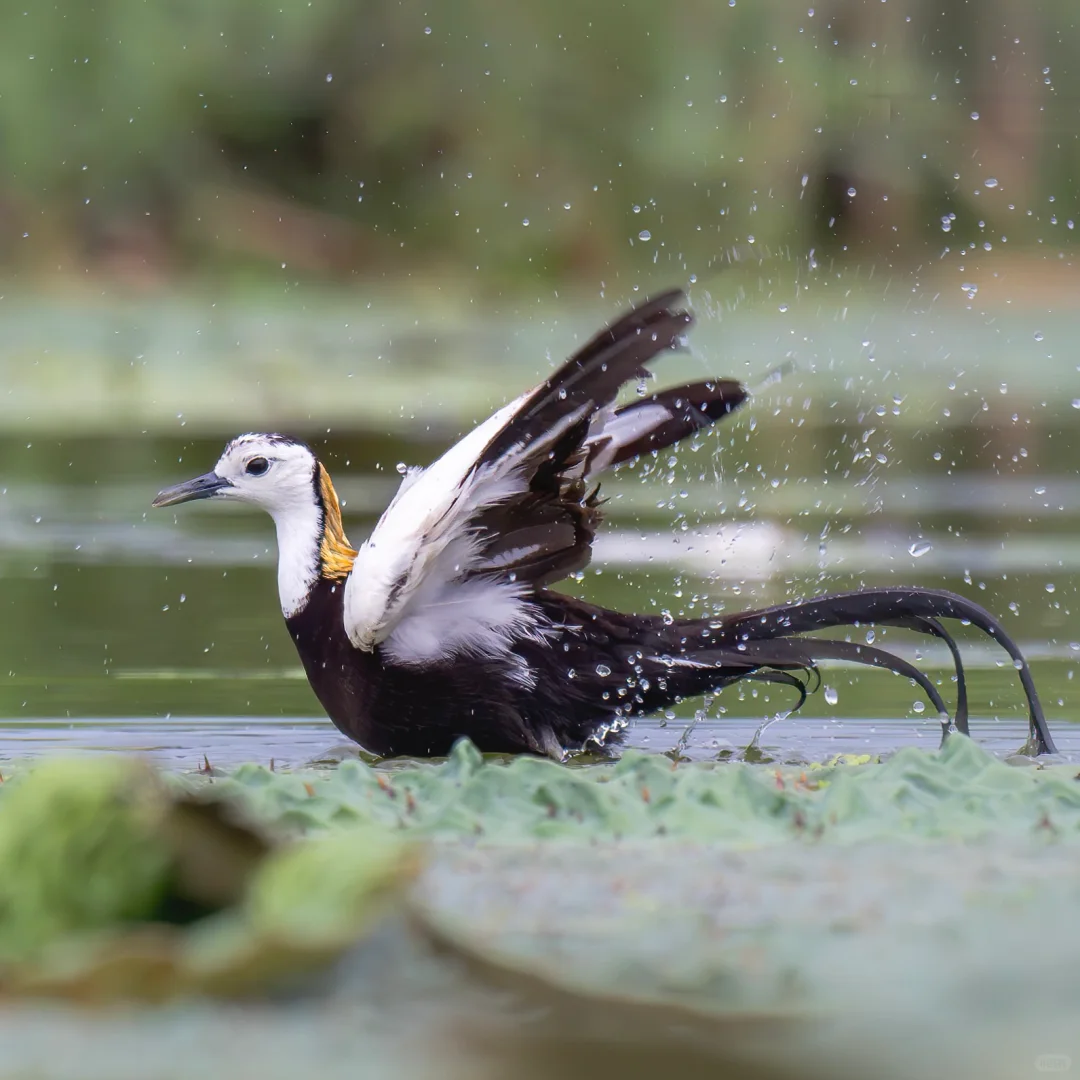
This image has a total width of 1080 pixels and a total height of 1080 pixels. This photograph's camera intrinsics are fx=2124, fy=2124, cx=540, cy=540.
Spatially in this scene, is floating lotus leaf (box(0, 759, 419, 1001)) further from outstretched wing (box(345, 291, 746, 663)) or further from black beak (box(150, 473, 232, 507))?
black beak (box(150, 473, 232, 507))

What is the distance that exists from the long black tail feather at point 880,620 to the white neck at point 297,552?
3.44 feet

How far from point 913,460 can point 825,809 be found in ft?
29.1

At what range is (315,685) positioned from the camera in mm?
5141

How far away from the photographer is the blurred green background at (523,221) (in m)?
14.5

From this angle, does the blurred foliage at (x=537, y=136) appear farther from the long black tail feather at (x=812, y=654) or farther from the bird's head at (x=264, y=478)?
the long black tail feather at (x=812, y=654)

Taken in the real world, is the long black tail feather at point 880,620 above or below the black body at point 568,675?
above

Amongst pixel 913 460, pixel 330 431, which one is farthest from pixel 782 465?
pixel 330 431

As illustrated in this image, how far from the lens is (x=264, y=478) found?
564 centimetres

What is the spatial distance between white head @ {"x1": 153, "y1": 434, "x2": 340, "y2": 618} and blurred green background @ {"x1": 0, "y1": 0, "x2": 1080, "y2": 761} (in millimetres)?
5973

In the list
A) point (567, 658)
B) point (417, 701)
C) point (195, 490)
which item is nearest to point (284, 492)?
point (195, 490)

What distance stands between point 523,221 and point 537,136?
32.9 inches

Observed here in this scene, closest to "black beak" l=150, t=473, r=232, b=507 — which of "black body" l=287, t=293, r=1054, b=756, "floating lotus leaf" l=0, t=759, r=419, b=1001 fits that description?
"black body" l=287, t=293, r=1054, b=756

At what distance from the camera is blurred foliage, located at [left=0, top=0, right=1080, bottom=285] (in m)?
18.8

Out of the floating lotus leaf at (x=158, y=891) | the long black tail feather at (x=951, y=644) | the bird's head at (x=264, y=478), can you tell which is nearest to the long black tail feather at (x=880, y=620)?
the long black tail feather at (x=951, y=644)
